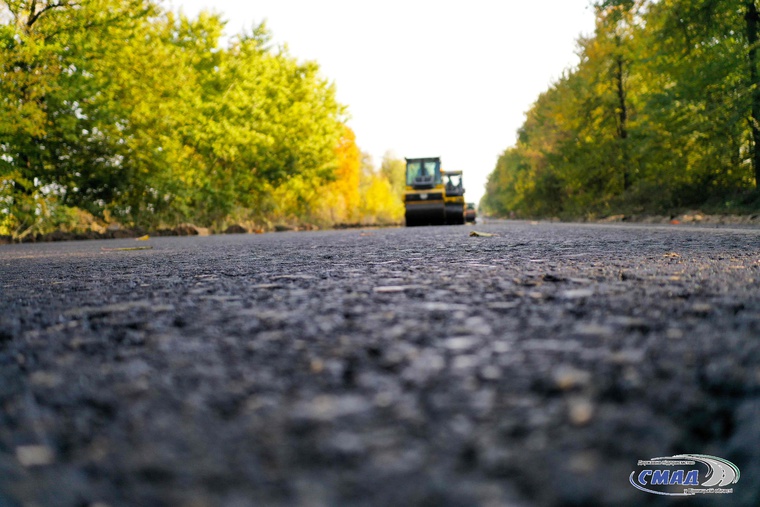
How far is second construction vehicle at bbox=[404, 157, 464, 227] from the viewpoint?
69.4ft

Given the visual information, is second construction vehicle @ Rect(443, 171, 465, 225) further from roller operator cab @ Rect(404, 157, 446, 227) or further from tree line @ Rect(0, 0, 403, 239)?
tree line @ Rect(0, 0, 403, 239)

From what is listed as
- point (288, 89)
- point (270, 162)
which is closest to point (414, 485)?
point (270, 162)

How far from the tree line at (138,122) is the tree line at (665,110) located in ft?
44.7

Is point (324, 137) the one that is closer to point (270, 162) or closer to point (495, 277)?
point (270, 162)

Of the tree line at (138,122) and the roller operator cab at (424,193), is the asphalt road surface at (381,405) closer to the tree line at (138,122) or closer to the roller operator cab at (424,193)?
the tree line at (138,122)

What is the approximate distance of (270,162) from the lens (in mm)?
23719

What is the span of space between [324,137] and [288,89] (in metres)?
3.02

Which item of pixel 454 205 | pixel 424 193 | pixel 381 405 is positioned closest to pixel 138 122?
pixel 424 193

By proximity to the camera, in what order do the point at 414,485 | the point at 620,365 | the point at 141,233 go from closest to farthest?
the point at 414,485 → the point at 620,365 → the point at 141,233
